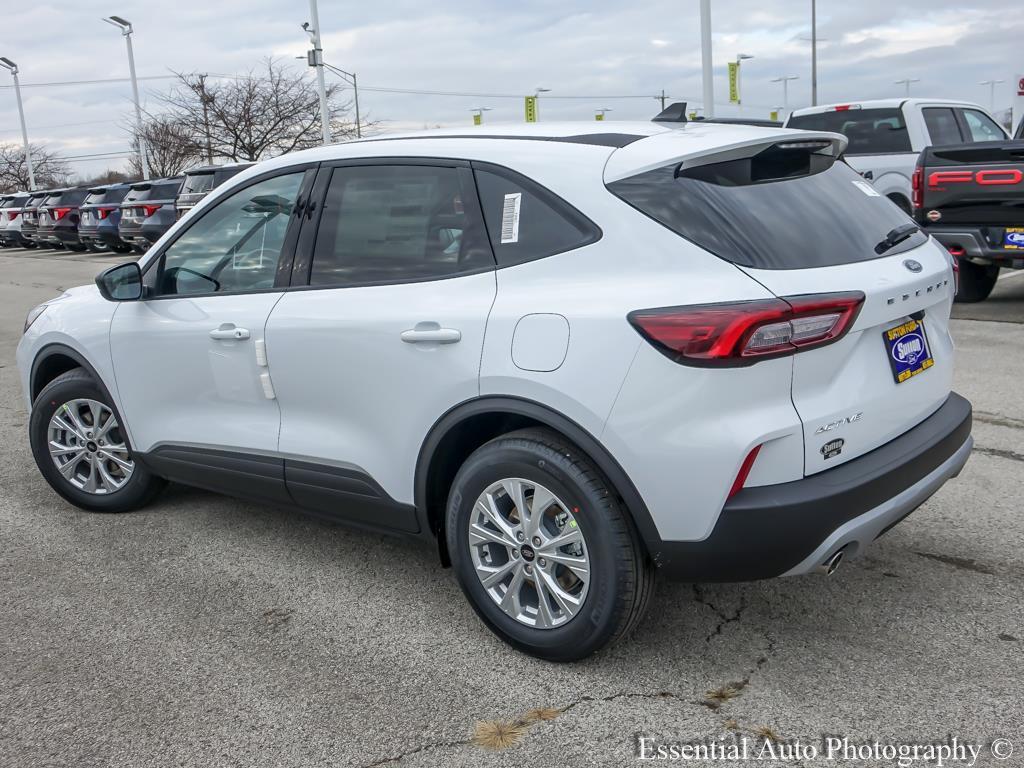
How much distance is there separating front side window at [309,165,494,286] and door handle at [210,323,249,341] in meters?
0.38

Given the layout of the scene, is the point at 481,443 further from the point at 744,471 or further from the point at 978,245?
the point at 978,245

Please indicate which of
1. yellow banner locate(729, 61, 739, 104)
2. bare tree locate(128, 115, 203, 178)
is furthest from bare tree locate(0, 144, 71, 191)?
yellow banner locate(729, 61, 739, 104)

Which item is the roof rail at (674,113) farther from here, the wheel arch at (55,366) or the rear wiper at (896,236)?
the wheel arch at (55,366)

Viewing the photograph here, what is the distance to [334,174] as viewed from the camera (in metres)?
3.73

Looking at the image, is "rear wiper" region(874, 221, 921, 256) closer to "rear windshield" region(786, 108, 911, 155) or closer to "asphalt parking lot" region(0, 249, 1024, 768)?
"asphalt parking lot" region(0, 249, 1024, 768)

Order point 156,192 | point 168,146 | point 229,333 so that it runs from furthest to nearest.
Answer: point 168,146 → point 156,192 → point 229,333

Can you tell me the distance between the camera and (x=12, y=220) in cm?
3241

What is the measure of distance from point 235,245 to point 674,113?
1.85m

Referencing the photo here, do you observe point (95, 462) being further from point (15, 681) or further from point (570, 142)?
point (570, 142)

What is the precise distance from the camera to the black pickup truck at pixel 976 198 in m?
8.17

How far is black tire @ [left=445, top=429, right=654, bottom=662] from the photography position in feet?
9.52

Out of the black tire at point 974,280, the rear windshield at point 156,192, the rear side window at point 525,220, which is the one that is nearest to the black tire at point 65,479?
the rear side window at point 525,220

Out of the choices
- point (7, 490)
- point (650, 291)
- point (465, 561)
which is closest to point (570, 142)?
point (650, 291)

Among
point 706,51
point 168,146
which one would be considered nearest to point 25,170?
point 168,146
